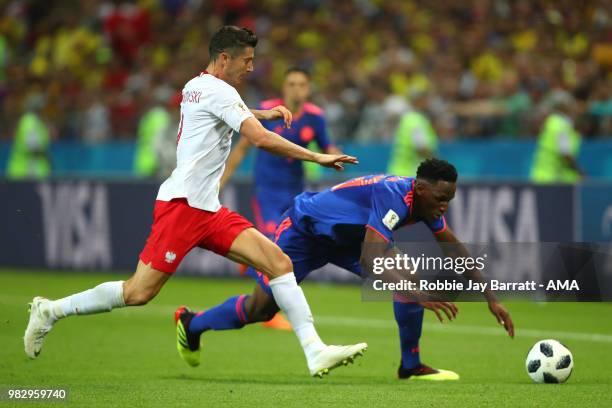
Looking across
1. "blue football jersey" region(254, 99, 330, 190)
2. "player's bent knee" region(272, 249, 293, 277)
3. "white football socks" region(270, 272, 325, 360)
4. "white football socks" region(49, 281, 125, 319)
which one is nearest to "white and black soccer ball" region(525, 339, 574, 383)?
"white football socks" region(270, 272, 325, 360)

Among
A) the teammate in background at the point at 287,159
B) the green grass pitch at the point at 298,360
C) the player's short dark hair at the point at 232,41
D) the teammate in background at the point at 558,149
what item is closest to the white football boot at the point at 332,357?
the green grass pitch at the point at 298,360

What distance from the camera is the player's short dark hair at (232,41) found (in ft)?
24.2

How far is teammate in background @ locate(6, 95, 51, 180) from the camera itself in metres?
20.3

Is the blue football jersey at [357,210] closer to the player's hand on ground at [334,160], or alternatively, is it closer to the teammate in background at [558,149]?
the player's hand on ground at [334,160]

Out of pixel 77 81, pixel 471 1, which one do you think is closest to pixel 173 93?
pixel 77 81

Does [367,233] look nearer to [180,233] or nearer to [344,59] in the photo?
[180,233]

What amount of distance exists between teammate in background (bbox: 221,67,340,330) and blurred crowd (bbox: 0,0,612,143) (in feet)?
17.1

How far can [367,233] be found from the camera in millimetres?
7527

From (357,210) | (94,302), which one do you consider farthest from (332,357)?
(94,302)

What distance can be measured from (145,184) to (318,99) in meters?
3.33

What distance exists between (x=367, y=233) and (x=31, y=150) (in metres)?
13.9

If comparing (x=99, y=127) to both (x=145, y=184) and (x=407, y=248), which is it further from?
(x=407, y=248)

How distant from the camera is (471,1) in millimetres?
19578

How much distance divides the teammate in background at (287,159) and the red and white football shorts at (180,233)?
13.7 ft
